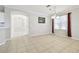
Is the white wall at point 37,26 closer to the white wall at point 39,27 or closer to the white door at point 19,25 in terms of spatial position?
the white wall at point 39,27

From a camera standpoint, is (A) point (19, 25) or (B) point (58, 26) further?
(B) point (58, 26)

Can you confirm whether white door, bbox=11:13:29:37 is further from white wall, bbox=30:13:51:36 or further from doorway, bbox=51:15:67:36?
doorway, bbox=51:15:67:36

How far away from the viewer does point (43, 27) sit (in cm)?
263

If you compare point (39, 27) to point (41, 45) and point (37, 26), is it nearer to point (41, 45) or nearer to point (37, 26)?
point (37, 26)

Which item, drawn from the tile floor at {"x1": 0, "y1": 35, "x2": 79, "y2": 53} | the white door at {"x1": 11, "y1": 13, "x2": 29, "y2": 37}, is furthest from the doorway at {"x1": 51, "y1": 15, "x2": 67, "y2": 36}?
the white door at {"x1": 11, "y1": 13, "x2": 29, "y2": 37}

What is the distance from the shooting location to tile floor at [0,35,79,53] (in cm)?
233

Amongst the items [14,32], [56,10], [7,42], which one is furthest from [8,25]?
[56,10]

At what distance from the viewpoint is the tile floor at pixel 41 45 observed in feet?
7.64

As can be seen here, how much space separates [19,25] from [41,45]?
0.87 metres

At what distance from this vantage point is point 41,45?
2.57 meters

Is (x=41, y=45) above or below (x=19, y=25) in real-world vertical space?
below

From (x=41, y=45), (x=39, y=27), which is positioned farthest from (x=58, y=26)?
(x=41, y=45)

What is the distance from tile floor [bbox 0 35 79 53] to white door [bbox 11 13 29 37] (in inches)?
5.9
